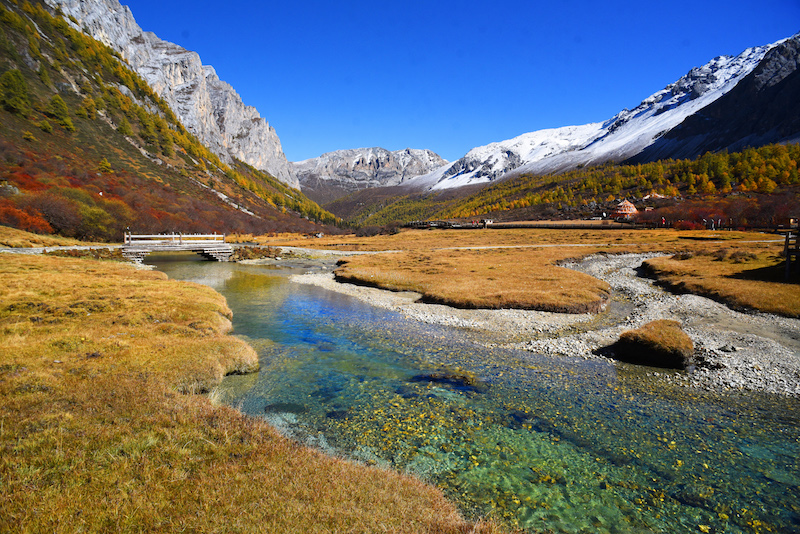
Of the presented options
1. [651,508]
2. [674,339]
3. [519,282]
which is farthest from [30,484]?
[519,282]

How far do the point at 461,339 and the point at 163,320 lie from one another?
15980 mm

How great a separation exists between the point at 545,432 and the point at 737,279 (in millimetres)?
34304

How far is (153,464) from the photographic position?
23.8ft

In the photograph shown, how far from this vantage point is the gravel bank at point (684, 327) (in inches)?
626

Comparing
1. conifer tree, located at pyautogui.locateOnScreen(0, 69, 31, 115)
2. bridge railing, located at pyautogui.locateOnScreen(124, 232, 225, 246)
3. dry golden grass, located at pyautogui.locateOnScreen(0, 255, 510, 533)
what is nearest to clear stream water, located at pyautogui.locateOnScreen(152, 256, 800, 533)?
dry golden grass, located at pyautogui.locateOnScreen(0, 255, 510, 533)

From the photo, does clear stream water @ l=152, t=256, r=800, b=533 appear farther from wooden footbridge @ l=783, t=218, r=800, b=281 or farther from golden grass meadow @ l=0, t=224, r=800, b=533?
wooden footbridge @ l=783, t=218, r=800, b=281

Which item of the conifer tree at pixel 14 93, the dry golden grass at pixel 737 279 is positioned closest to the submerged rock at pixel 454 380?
the dry golden grass at pixel 737 279

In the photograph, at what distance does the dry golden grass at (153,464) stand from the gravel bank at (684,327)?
14.6m

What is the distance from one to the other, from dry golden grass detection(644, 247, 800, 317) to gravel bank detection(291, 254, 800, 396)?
1.46 m

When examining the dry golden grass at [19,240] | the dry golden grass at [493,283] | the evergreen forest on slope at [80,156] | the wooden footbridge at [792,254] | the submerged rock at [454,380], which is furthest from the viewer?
the evergreen forest on slope at [80,156]

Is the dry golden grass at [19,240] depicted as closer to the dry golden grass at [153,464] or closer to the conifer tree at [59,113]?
the dry golden grass at [153,464]

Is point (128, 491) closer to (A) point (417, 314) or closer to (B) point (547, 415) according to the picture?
(B) point (547, 415)

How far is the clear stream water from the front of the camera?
27.3 ft

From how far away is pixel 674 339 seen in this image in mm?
18000
